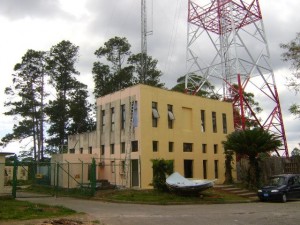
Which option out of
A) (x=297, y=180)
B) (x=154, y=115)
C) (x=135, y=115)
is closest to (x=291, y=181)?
(x=297, y=180)

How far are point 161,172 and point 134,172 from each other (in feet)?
16.3

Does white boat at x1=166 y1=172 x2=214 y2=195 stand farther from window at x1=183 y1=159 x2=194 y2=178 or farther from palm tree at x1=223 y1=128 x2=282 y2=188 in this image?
window at x1=183 y1=159 x2=194 y2=178

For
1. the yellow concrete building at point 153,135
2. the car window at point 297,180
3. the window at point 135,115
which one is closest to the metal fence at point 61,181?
the yellow concrete building at point 153,135

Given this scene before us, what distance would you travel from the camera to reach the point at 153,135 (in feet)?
95.2

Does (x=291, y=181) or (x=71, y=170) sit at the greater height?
(x=71, y=170)

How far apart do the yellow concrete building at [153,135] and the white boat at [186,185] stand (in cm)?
438

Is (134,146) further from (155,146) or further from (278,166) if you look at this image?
(278,166)

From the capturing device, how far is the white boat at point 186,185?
75.9 ft

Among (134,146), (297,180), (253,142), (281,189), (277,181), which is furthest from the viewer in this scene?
(134,146)

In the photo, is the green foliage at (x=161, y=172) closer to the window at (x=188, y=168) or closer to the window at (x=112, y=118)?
the window at (x=188, y=168)

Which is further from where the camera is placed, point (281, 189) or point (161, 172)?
point (161, 172)

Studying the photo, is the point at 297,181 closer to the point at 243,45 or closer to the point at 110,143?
the point at 110,143

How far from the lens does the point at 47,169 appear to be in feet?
115

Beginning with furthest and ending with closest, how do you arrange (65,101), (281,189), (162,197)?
(65,101) → (281,189) → (162,197)
